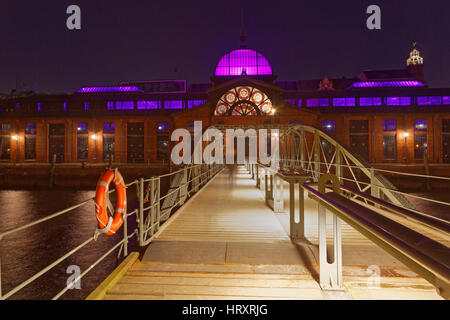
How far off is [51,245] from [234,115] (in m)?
26.8

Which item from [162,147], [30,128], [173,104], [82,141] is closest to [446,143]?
[173,104]

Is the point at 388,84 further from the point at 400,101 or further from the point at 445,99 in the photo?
the point at 445,99

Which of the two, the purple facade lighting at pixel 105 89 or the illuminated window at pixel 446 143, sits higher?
the purple facade lighting at pixel 105 89

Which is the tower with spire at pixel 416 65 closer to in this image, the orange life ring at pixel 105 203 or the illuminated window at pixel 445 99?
the illuminated window at pixel 445 99

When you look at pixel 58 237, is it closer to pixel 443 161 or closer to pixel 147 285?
pixel 147 285

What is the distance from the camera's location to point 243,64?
43156 mm

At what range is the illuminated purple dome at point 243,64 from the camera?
140 ft

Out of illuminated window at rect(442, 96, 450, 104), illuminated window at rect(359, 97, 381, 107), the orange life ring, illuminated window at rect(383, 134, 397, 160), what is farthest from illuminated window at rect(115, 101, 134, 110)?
illuminated window at rect(442, 96, 450, 104)

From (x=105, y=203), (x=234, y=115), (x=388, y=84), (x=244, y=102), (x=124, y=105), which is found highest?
(x=388, y=84)

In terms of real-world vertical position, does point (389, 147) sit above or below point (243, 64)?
below

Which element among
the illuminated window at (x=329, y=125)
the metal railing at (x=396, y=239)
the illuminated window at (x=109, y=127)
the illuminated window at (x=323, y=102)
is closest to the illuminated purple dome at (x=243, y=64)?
the illuminated window at (x=323, y=102)

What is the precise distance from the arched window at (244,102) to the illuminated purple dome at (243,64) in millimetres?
6558
